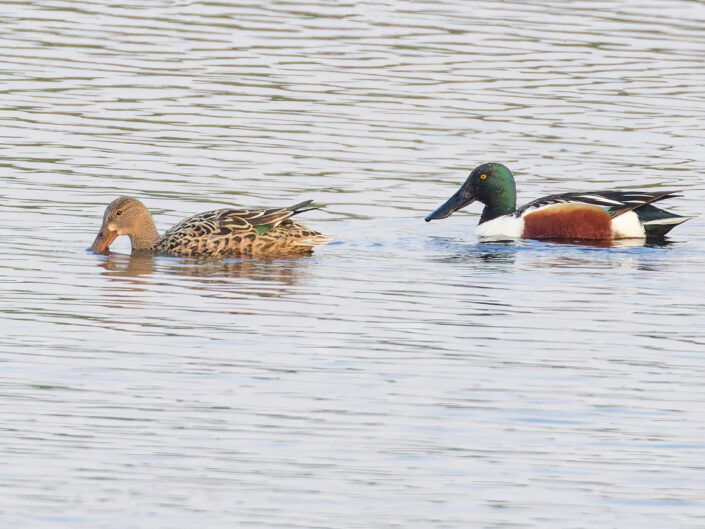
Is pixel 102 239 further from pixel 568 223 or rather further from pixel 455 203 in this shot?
pixel 568 223

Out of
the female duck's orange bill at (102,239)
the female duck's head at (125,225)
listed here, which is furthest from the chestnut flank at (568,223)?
the female duck's orange bill at (102,239)

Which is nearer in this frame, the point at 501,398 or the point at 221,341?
the point at 501,398

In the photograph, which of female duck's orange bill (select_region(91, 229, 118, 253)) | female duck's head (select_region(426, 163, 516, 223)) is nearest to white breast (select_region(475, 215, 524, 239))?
female duck's head (select_region(426, 163, 516, 223))

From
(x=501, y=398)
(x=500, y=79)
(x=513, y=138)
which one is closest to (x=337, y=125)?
(x=513, y=138)

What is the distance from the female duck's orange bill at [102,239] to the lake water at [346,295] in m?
0.16

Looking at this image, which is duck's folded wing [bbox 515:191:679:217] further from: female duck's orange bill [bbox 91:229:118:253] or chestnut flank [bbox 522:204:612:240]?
female duck's orange bill [bbox 91:229:118:253]

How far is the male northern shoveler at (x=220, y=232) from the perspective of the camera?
13141 millimetres

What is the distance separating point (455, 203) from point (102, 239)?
10.9ft

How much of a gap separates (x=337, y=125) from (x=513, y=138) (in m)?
1.95

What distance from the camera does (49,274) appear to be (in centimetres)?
1192

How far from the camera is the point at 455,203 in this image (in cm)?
1505

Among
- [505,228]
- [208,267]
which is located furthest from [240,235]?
[505,228]

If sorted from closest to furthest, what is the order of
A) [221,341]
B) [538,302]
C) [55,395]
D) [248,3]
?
[55,395] < [221,341] < [538,302] < [248,3]

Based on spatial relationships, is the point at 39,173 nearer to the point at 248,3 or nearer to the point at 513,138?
the point at 513,138
